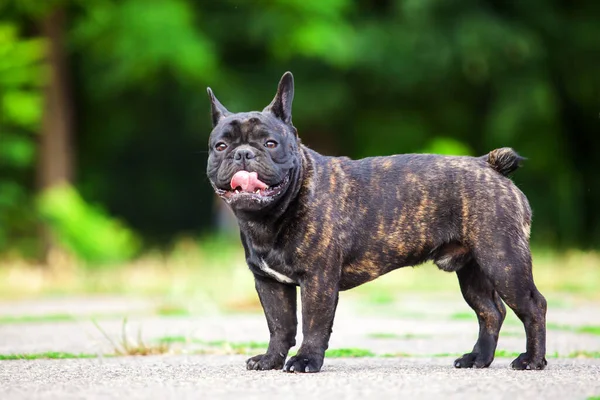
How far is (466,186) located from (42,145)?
16898 millimetres

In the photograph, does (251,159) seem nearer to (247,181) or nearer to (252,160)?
(252,160)

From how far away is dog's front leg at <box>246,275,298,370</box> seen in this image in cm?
692

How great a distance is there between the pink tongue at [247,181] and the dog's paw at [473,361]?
6.05 feet

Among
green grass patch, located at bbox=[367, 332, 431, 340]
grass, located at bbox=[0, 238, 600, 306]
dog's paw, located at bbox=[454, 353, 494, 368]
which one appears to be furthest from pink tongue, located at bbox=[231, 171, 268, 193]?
grass, located at bbox=[0, 238, 600, 306]

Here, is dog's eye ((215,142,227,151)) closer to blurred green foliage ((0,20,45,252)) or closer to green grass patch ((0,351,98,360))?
green grass patch ((0,351,98,360))

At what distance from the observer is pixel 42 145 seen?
22.5 m

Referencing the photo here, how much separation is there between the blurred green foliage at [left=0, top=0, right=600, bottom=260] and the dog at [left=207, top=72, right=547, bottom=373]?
12151 mm

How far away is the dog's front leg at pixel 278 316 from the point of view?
6918 mm

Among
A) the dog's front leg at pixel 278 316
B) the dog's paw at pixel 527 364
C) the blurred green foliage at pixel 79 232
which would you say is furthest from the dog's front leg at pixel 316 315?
the blurred green foliage at pixel 79 232

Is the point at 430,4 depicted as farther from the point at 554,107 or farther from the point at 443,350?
the point at 443,350

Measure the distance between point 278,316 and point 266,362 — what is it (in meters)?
0.31

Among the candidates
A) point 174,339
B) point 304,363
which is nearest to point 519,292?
point 304,363

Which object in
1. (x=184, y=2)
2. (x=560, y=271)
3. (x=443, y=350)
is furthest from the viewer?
(x=184, y=2)

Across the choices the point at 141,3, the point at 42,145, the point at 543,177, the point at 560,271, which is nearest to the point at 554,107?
the point at 543,177
